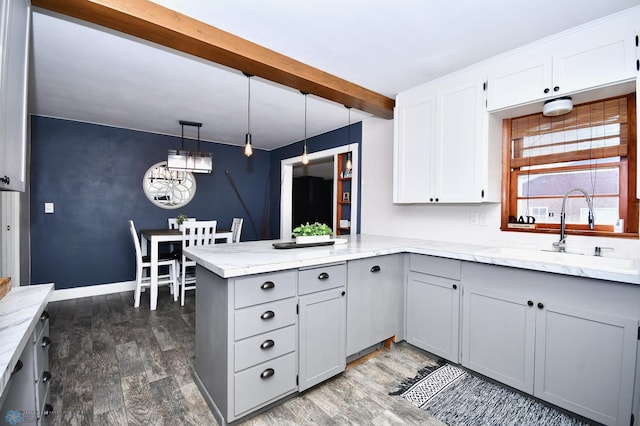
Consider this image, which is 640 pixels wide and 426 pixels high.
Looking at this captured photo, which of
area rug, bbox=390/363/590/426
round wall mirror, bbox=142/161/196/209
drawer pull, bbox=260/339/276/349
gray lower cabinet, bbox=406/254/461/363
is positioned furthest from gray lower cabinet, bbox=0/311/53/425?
round wall mirror, bbox=142/161/196/209

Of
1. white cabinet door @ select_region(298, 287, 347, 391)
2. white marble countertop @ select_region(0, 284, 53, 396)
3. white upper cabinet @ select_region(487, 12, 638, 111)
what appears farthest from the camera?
white cabinet door @ select_region(298, 287, 347, 391)

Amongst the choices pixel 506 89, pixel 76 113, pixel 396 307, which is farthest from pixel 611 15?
pixel 76 113

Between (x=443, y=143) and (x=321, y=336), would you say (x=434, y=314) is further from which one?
(x=443, y=143)

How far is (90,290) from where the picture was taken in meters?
4.04

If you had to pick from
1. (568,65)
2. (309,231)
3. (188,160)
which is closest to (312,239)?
(309,231)

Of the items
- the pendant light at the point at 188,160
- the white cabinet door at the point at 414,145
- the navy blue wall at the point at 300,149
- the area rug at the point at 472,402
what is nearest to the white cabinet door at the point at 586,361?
the area rug at the point at 472,402

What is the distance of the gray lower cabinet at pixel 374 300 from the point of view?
7.12 feet

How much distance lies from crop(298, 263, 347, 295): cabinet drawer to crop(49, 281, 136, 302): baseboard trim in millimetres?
3647

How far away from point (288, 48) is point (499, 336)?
2.51 metres

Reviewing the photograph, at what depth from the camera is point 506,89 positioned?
225cm

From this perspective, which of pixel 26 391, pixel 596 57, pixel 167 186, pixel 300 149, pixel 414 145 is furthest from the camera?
pixel 300 149

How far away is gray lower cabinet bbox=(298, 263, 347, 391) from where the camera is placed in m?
1.86

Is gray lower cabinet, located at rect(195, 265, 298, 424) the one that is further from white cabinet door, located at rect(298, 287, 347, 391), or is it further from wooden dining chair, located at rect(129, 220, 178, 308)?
wooden dining chair, located at rect(129, 220, 178, 308)

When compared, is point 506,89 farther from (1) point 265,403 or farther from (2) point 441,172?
(1) point 265,403
